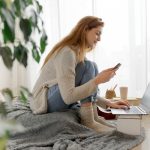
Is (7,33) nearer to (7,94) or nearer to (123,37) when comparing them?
(7,94)

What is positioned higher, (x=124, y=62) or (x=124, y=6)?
(x=124, y=6)

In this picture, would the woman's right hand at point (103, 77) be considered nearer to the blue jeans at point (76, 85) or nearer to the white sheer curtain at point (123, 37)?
the blue jeans at point (76, 85)

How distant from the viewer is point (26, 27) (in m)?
0.55

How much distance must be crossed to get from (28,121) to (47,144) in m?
0.23

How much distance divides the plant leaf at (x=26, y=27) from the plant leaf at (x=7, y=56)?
44 mm

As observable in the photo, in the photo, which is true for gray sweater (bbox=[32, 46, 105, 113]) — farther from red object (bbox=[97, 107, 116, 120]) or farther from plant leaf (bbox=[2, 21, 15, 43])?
plant leaf (bbox=[2, 21, 15, 43])

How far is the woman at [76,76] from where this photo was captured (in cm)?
169

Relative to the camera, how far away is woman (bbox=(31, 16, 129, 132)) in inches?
66.4

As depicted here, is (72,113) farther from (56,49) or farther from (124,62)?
(124,62)

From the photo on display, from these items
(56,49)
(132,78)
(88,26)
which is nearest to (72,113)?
(56,49)

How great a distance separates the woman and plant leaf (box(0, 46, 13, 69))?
1160 mm

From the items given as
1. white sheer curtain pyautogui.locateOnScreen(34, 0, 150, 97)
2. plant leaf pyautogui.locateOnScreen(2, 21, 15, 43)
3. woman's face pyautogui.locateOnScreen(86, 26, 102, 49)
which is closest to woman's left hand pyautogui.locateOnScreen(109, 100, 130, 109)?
woman's face pyautogui.locateOnScreen(86, 26, 102, 49)

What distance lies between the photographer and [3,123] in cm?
45

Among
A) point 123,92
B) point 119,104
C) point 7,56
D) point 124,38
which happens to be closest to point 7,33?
point 7,56
